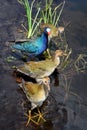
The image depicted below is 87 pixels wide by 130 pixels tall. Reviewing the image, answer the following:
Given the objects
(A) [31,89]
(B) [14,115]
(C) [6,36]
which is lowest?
(B) [14,115]

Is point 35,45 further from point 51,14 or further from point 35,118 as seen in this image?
point 35,118

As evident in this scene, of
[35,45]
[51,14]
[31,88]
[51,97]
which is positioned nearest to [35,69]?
[51,97]

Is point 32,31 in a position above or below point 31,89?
above

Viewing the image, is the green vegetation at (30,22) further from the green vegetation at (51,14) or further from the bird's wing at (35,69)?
the bird's wing at (35,69)

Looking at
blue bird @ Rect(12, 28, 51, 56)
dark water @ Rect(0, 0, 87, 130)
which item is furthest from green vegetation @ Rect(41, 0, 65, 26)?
blue bird @ Rect(12, 28, 51, 56)

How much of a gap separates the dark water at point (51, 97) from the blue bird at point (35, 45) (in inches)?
12.3

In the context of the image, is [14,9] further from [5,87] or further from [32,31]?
[5,87]

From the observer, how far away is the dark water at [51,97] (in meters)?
6.39

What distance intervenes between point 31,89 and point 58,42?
2.35 meters

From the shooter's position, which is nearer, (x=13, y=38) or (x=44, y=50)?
(x=44, y=50)

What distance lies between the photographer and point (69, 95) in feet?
23.0

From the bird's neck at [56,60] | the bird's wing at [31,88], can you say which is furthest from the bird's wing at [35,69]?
the bird's wing at [31,88]

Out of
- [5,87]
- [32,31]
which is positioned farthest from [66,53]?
[5,87]

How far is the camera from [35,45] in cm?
766
